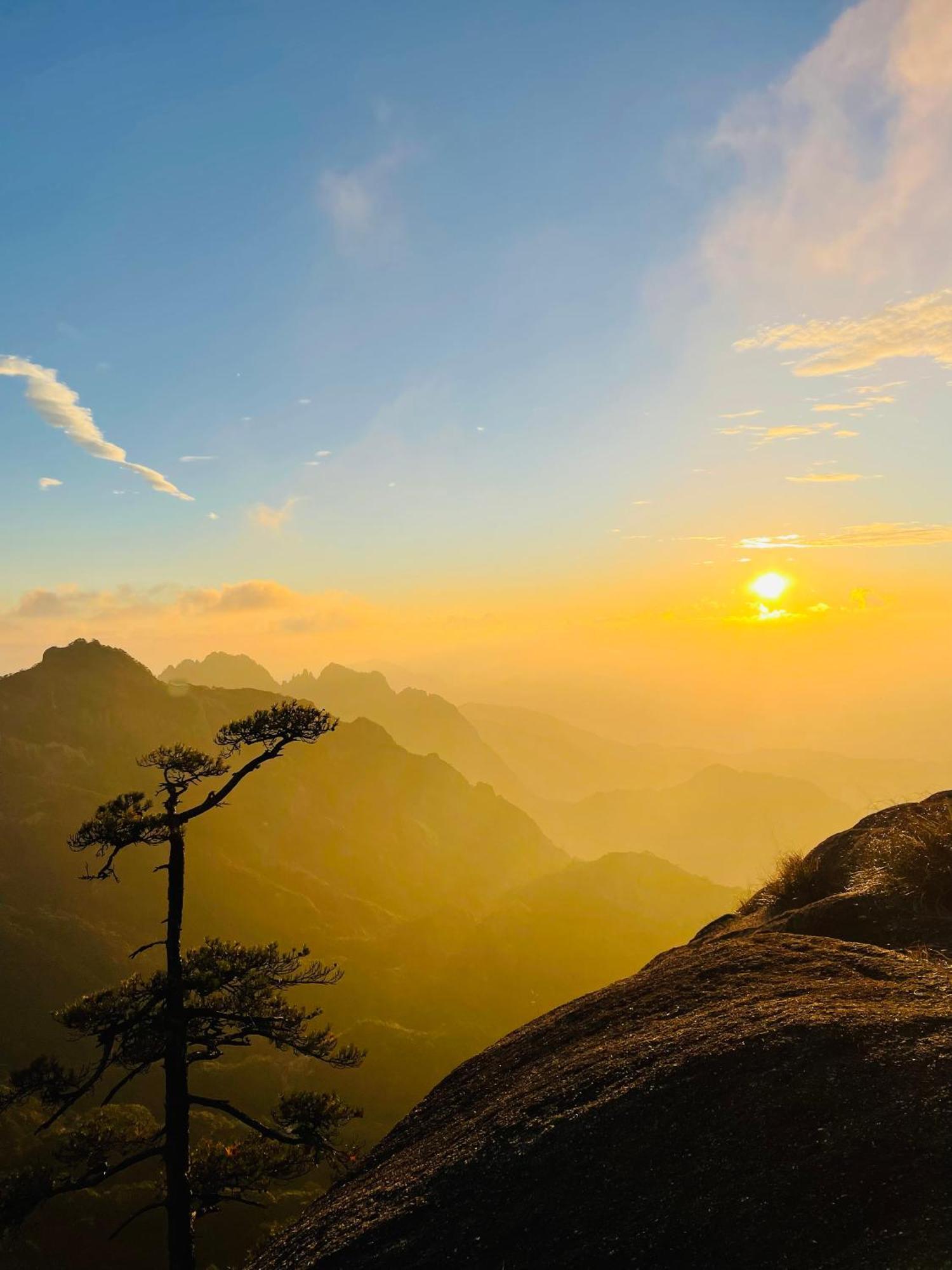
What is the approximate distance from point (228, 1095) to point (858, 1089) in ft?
281

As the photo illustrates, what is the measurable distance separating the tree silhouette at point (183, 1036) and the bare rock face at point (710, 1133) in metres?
3.46

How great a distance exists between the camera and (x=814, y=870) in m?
12.8

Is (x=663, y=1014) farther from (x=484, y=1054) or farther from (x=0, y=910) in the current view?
(x=0, y=910)

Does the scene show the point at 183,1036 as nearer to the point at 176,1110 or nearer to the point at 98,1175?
the point at 176,1110

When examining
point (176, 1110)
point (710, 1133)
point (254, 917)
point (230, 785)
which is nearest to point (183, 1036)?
point (176, 1110)

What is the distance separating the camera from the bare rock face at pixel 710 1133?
473 cm

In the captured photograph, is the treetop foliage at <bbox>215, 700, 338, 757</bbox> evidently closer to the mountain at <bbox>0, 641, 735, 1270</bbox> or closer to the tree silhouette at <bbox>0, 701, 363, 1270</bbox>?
the tree silhouette at <bbox>0, 701, 363, 1270</bbox>

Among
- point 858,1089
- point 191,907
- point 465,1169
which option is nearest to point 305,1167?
point 465,1169

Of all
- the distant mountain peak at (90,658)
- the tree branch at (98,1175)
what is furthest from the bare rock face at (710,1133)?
the distant mountain peak at (90,658)

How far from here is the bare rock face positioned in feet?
15.5

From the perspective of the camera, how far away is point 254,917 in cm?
13262

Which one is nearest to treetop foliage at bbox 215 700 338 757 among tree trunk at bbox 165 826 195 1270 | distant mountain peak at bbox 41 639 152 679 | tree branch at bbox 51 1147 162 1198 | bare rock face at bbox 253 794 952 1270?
tree trunk at bbox 165 826 195 1270

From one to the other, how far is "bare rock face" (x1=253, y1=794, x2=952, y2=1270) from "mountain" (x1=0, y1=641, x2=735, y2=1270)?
4512 centimetres

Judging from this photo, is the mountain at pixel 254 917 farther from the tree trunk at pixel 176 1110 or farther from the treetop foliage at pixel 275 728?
the treetop foliage at pixel 275 728
